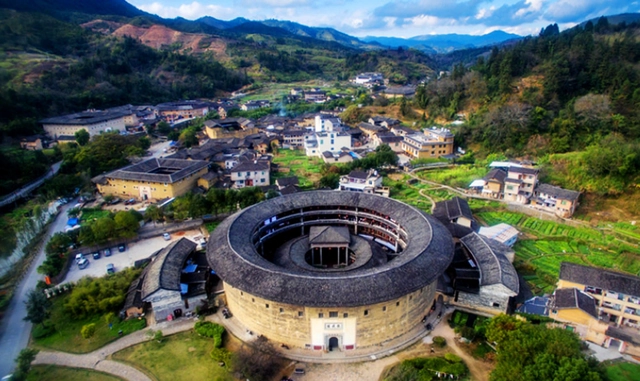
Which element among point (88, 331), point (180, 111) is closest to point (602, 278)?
point (88, 331)

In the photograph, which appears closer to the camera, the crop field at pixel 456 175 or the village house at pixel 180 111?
the crop field at pixel 456 175

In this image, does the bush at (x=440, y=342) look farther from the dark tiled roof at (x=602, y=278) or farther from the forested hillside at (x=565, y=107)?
the forested hillside at (x=565, y=107)

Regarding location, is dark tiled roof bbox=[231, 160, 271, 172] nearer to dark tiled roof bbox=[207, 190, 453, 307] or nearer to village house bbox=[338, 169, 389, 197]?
village house bbox=[338, 169, 389, 197]

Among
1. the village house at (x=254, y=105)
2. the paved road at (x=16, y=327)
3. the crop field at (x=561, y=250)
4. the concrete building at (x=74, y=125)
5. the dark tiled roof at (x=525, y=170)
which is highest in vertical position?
the village house at (x=254, y=105)

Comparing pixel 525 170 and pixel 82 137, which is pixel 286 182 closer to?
pixel 525 170

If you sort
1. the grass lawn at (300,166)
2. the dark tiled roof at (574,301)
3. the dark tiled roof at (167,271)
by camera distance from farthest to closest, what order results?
the grass lawn at (300,166) < the dark tiled roof at (167,271) < the dark tiled roof at (574,301)

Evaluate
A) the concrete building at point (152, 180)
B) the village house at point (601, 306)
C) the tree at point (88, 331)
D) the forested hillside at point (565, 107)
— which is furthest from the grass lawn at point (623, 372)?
the concrete building at point (152, 180)
